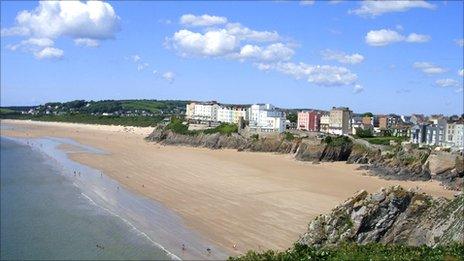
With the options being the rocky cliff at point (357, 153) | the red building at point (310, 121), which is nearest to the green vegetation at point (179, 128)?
the rocky cliff at point (357, 153)

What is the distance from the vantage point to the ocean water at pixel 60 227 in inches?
836

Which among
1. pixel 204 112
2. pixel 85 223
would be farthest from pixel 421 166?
pixel 204 112

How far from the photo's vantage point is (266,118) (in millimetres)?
88250

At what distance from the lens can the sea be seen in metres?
21.4

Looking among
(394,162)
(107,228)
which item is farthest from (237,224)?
(394,162)

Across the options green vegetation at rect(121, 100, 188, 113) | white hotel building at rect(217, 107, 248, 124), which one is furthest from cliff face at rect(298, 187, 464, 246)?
green vegetation at rect(121, 100, 188, 113)

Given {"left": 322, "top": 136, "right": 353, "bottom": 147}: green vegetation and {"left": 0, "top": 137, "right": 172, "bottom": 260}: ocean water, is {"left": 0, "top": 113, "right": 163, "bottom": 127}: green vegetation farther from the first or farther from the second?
{"left": 0, "top": 137, "right": 172, "bottom": 260}: ocean water

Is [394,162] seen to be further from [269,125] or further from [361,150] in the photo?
[269,125]

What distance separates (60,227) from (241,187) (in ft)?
47.7

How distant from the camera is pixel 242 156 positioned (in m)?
58.6

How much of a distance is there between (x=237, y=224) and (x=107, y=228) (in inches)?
245

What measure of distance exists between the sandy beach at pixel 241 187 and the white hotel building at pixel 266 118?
842 inches

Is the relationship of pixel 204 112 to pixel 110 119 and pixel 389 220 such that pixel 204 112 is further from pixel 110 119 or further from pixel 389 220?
pixel 389 220

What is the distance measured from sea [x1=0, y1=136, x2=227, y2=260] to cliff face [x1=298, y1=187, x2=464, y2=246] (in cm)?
512
